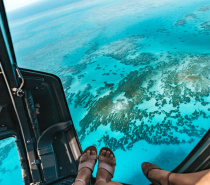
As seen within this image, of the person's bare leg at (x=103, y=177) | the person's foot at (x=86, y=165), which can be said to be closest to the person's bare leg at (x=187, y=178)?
the person's bare leg at (x=103, y=177)

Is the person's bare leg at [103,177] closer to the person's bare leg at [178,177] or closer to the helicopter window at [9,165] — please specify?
the person's bare leg at [178,177]

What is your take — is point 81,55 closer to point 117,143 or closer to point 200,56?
point 200,56

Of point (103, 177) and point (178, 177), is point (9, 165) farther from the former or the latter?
point (178, 177)

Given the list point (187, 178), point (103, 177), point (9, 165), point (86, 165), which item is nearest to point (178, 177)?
point (187, 178)

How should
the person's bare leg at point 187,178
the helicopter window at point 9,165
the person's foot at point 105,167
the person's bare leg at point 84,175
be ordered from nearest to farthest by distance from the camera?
the person's bare leg at point 187,178
the person's bare leg at point 84,175
the person's foot at point 105,167
the helicopter window at point 9,165

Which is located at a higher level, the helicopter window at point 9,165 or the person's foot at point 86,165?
the person's foot at point 86,165

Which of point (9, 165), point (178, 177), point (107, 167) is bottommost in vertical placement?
point (9, 165)
